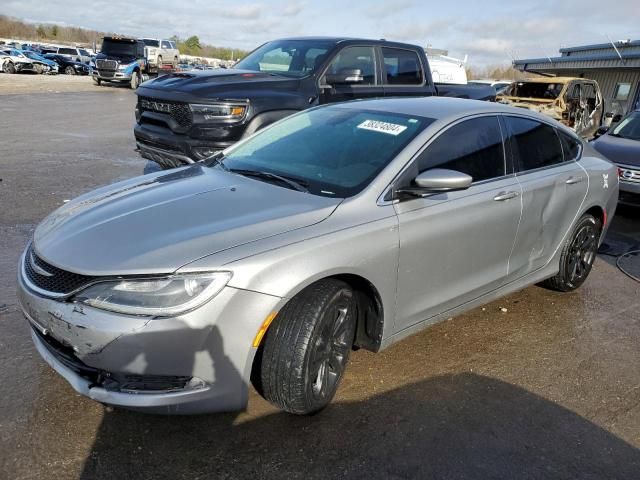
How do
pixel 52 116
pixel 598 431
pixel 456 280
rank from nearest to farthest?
pixel 598 431 < pixel 456 280 < pixel 52 116

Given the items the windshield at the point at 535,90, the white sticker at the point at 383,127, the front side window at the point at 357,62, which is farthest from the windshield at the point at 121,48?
the white sticker at the point at 383,127

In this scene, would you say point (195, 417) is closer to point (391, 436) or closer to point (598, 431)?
point (391, 436)

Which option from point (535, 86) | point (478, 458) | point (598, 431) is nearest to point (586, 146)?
point (598, 431)

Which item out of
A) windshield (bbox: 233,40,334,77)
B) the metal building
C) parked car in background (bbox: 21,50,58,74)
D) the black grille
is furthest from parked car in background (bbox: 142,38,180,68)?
the black grille

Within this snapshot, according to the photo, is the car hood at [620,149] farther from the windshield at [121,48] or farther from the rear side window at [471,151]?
the windshield at [121,48]

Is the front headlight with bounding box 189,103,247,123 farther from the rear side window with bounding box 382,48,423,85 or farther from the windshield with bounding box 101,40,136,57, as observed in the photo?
the windshield with bounding box 101,40,136,57

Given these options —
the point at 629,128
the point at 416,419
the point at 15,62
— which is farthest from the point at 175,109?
the point at 15,62

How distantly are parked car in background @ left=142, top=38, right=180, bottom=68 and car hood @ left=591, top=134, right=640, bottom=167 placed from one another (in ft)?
86.6

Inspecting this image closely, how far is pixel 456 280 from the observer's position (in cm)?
358

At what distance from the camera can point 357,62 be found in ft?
24.8

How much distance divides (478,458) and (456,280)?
115cm

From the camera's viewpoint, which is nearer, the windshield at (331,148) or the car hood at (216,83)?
the windshield at (331,148)

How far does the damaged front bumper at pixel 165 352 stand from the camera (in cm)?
242

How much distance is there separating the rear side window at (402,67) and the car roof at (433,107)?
3883 mm
